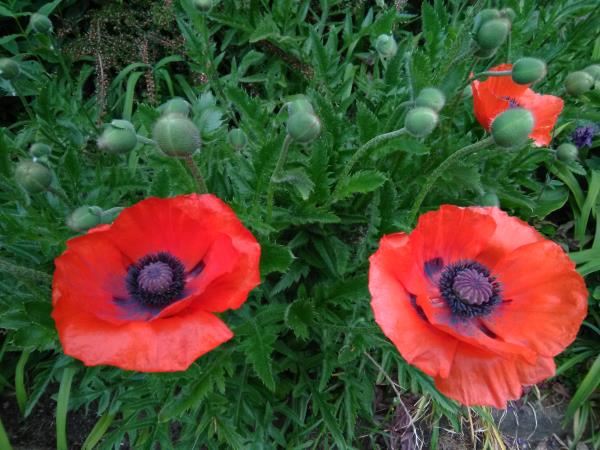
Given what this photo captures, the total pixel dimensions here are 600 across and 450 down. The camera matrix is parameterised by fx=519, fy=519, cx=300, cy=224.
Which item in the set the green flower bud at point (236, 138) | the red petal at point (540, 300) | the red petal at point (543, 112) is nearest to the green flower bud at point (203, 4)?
the green flower bud at point (236, 138)

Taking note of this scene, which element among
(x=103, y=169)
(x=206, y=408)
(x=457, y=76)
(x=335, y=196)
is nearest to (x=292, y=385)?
(x=206, y=408)

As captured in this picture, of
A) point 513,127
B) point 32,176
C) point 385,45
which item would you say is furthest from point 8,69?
point 513,127

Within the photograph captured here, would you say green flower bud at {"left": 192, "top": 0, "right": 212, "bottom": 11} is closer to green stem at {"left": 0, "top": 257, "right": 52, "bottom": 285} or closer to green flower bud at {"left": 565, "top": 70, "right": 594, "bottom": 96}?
green stem at {"left": 0, "top": 257, "right": 52, "bottom": 285}

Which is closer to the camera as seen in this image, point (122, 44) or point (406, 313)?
point (406, 313)

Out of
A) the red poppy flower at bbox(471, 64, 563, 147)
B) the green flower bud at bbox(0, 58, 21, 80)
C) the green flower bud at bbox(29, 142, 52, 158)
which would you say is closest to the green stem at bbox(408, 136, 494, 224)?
the red poppy flower at bbox(471, 64, 563, 147)

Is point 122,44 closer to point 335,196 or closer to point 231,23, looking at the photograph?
point 231,23

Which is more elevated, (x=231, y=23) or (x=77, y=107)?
(x=231, y=23)
